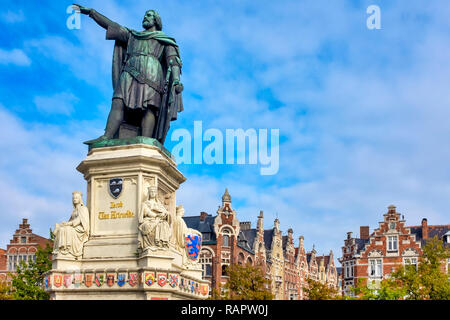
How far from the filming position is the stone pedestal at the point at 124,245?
1111 cm

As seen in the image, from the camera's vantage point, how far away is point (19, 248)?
55781mm

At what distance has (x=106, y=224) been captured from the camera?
1224 centimetres

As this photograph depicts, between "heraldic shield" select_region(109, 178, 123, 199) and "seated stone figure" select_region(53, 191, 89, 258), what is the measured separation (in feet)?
2.08

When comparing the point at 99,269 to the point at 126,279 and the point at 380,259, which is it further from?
the point at 380,259

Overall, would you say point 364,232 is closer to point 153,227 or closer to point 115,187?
point 115,187

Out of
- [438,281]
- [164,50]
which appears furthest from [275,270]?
[164,50]

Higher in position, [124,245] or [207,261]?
[207,261]

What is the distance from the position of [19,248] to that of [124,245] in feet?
157

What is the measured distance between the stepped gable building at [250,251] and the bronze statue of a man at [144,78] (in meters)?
36.5

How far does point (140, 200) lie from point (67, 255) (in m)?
1.80

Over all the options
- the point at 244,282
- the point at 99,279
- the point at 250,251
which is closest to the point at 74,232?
the point at 99,279

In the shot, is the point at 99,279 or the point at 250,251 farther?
the point at 250,251
